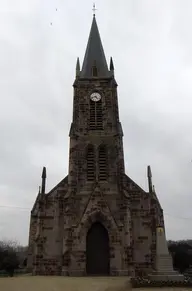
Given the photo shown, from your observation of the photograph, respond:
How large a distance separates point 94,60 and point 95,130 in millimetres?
9540

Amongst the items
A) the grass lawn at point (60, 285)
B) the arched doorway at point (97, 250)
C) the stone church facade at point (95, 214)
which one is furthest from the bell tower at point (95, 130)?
the grass lawn at point (60, 285)

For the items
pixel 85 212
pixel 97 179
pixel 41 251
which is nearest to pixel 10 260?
pixel 41 251

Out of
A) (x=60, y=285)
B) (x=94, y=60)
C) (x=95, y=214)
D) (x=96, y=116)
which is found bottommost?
(x=60, y=285)

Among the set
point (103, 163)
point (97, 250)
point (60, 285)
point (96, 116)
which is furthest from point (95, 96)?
point (60, 285)

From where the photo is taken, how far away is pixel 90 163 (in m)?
26.2

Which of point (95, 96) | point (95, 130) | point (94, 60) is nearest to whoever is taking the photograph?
point (95, 130)

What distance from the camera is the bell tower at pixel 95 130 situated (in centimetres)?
2569

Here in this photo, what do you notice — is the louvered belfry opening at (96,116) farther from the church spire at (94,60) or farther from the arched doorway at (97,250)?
the arched doorway at (97,250)

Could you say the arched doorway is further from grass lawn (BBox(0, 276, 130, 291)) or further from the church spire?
the church spire

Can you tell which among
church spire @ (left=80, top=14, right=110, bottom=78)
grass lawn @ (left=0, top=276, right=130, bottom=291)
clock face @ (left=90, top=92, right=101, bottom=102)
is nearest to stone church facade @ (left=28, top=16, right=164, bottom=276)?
clock face @ (left=90, top=92, right=101, bottom=102)

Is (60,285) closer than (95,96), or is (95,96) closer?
(60,285)

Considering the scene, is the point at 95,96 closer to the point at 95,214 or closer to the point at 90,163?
the point at 90,163

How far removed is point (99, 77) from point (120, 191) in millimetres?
12490

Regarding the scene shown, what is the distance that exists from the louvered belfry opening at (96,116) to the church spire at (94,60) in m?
3.75
